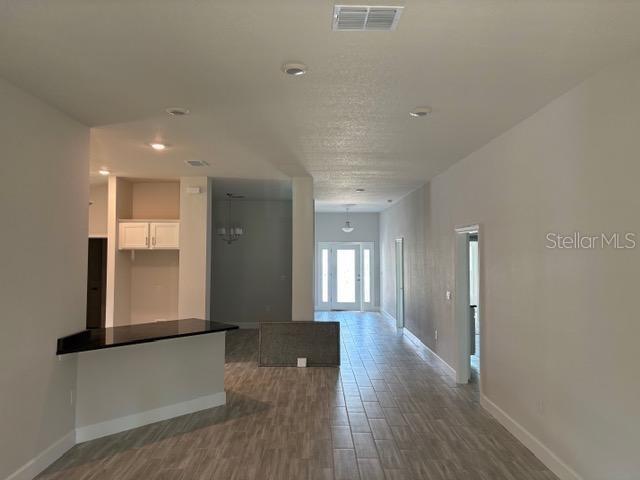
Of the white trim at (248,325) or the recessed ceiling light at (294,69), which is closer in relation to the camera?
the recessed ceiling light at (294,69)

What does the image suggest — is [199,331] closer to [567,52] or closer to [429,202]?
[567,52]

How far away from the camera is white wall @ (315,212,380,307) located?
1246 cm

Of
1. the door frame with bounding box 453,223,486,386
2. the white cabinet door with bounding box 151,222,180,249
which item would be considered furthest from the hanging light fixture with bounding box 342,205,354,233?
the door frame with bounding box 453,223,486,386

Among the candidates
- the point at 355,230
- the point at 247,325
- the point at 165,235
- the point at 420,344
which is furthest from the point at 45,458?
the point at 355,230

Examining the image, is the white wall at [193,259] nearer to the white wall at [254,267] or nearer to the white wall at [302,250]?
the white wall at [302,250]

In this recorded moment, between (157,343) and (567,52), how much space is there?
160 inches

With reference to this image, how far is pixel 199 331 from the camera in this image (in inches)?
171

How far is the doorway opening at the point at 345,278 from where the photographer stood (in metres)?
12.5

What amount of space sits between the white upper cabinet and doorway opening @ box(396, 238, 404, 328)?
4664mm

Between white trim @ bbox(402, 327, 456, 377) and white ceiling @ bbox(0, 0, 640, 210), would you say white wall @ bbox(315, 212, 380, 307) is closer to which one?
white trim @ bbox(402, 327, 456, 377)

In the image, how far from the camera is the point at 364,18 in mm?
2146

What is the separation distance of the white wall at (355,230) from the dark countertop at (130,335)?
7.70 m

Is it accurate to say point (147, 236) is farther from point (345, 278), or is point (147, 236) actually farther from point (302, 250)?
point (345, 278)

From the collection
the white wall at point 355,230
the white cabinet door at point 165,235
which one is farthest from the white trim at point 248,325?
the white wall at point 355,230
